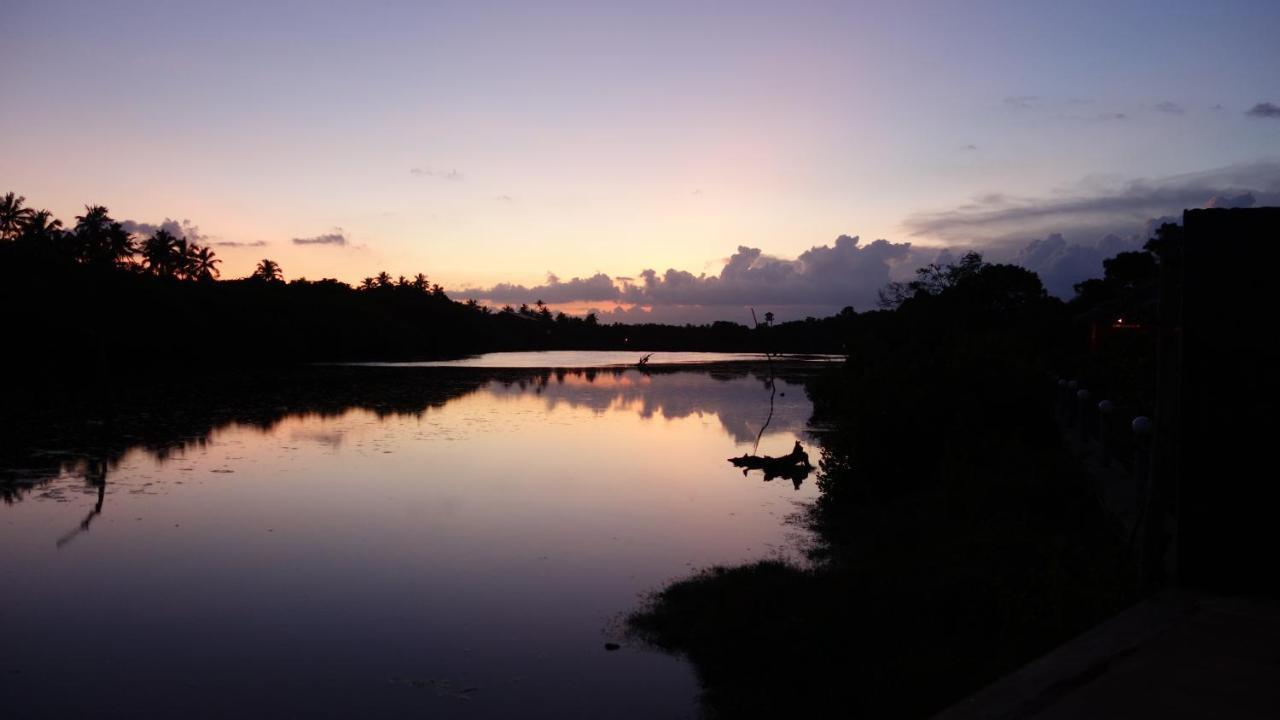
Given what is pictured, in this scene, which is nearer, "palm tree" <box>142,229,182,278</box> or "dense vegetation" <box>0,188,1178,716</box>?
"dense vegetation" <box>0,188,1178,716</box>

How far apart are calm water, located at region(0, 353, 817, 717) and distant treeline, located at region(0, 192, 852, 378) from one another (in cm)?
737

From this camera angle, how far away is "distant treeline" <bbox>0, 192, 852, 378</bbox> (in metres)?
50.3

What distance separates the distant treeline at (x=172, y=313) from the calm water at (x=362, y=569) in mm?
7368

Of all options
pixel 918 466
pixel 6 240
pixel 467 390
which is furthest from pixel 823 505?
pixel 6 240

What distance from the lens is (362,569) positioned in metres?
13.3

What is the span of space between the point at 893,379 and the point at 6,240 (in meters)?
62.8

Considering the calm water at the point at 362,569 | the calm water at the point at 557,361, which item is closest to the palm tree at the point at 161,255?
the calm water at the point at 557,361

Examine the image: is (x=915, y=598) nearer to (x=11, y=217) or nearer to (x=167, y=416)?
(x=167, y=416)

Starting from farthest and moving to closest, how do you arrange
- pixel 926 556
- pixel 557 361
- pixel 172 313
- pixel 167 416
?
pixel 557 361, pixel 172 313, pixel 167 416, pixel 926 556

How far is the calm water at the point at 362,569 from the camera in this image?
889 centimetres

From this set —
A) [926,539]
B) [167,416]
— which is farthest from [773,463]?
[167,416]

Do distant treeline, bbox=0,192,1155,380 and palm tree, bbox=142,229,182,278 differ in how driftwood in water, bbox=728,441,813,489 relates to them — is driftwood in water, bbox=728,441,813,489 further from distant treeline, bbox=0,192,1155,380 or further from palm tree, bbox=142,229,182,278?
palm tree, bbox=142,229,182,278

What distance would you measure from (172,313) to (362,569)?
2397 inches

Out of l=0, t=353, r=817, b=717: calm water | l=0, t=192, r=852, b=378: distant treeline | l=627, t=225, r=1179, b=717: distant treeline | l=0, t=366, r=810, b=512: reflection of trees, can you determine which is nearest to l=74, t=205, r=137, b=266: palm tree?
l=0, t=192, r=852, b=378: distant treeline
